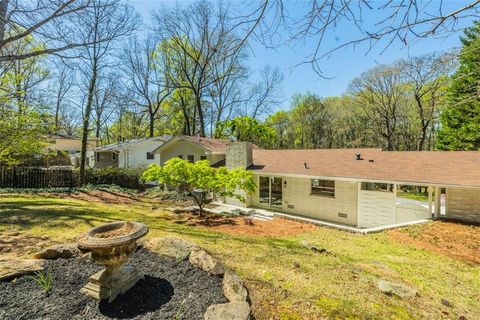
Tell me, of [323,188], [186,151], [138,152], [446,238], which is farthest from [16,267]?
[138,152]

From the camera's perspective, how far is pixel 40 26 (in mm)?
5207

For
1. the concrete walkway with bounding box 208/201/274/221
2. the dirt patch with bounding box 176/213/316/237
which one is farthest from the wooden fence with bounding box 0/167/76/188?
the dirt patch with bounding box 176/213/316/237

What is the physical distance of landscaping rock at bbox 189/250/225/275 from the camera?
149 inches

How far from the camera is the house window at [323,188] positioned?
40.2 ft

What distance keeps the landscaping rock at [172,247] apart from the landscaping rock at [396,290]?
3.15 meters

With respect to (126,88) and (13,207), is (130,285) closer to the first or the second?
(13,207)

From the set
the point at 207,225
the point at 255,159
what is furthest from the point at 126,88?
the point at 207,225

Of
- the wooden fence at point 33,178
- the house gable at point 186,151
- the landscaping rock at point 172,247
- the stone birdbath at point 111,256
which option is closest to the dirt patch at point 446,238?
the landscaping rock at point 172,247

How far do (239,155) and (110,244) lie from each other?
12.4m

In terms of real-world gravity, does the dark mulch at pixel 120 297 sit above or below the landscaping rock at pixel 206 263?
below

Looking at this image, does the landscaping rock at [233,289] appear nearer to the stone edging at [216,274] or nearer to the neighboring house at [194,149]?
the stone edging at [216,274]

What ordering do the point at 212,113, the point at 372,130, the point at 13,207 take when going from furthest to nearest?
the point at 212,113
the point at 372,130
the point at 13,207

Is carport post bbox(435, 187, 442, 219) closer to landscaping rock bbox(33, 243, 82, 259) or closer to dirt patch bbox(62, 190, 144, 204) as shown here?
landscaping rock bbox(33, 243, 82, 259)

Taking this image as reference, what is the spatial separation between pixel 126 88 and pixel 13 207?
72.5 feet
